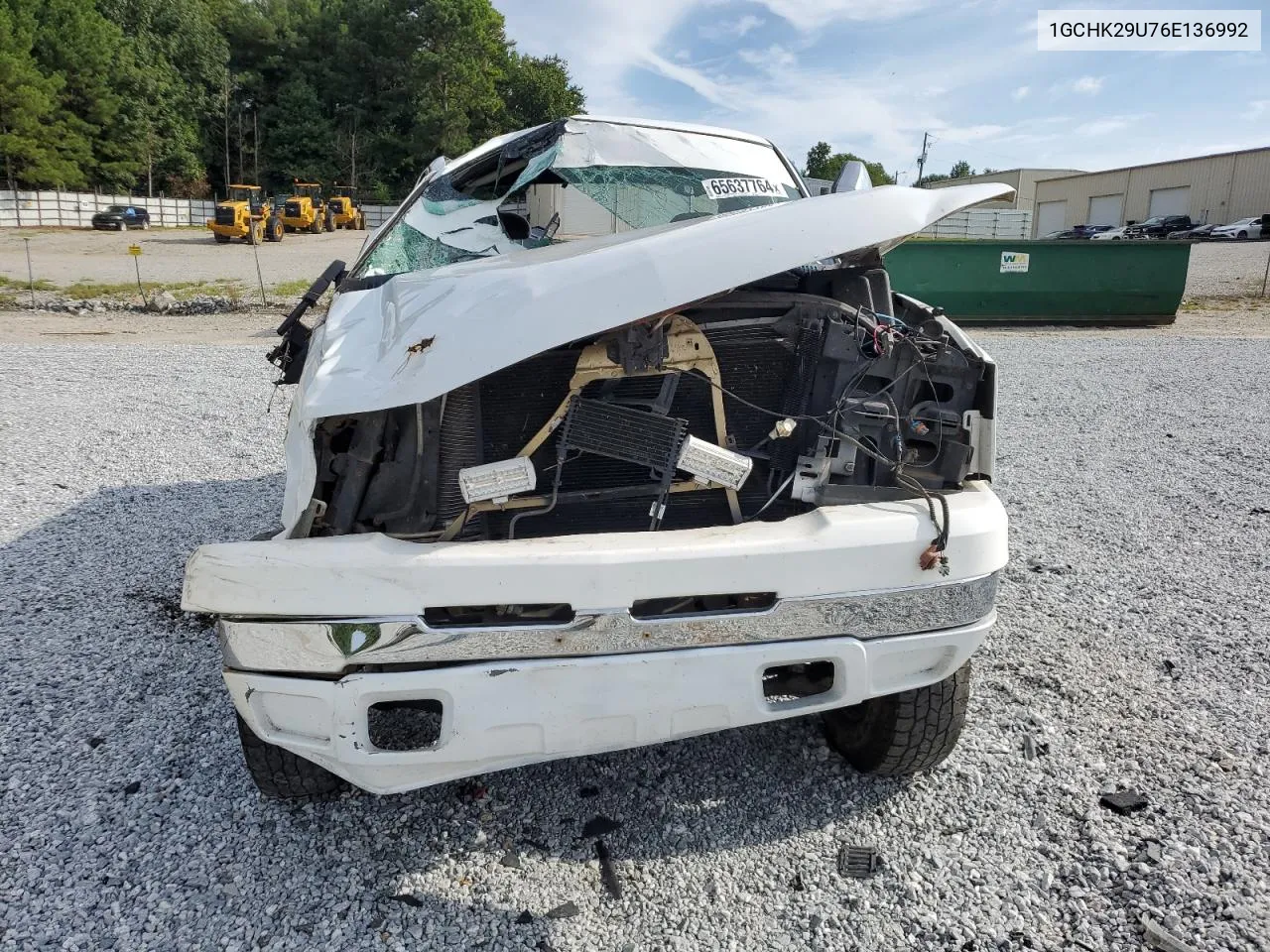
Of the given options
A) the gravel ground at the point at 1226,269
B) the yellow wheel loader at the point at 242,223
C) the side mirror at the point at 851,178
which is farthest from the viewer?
the yellow wheel loader at the point at 242,223

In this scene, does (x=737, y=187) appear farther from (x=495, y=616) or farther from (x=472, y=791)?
(x=472, y=791)

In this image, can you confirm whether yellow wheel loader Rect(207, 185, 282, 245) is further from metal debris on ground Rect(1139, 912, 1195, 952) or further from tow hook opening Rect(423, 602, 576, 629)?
metal debris on ground Rect(1139, 912, 1195, 952)

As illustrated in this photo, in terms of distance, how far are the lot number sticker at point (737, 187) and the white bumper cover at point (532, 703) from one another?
2.38 metres

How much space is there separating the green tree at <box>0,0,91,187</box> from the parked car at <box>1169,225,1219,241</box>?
187ft

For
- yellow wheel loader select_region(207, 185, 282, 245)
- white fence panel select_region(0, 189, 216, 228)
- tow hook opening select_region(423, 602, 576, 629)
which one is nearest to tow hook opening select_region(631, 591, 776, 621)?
tow hook opening select_region(423, 602, 576, 629)

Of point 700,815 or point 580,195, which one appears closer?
point 700,815

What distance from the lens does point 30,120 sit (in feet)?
147

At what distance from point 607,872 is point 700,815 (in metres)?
0.35

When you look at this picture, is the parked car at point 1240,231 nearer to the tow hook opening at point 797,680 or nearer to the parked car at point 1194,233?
the parked car at point 1194,233

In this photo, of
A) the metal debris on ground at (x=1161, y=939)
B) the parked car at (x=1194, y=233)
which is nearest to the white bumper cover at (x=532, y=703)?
the metal debris on ground at (x=1161, y=939)

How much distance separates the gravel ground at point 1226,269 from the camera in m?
19.0

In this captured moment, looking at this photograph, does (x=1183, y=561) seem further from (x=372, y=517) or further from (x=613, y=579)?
(x=372, y=517)

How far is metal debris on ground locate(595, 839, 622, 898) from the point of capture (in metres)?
2.12

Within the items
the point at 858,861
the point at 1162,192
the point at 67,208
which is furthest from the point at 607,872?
the point at 1162,192
